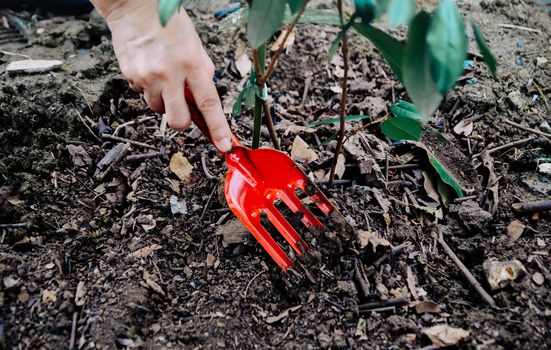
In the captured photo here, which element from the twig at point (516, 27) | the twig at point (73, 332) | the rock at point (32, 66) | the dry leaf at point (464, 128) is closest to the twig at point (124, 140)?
the rock at point (32, 66)

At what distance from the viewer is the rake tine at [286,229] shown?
1.32 meters

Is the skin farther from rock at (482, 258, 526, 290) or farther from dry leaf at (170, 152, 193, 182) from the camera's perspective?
rock at (482, 258, 526, 290)

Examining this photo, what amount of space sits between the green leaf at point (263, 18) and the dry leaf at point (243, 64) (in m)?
0.99

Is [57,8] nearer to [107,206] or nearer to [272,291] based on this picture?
[107,206]

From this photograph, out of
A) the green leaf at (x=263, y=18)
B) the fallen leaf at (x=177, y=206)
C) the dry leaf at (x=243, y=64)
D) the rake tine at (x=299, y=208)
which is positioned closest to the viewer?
the green leaf at (x=263, y=18)

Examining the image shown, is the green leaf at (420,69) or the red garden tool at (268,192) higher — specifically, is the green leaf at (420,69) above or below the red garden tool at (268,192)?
above

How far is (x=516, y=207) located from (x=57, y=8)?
212cm

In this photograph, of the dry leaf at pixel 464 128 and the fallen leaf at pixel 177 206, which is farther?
the dry leaf at pixel 464 128

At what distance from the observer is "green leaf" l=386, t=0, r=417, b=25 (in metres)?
0.79

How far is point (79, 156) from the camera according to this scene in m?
1.57

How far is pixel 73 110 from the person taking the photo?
1.65 m

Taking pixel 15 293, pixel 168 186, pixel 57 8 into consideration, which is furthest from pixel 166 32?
pixel 57 8

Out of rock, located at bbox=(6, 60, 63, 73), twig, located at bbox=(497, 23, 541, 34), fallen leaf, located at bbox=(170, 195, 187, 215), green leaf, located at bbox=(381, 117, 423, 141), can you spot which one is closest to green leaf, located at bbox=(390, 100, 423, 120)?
green leaf, located at bbox=(381, 117, 423, 141)

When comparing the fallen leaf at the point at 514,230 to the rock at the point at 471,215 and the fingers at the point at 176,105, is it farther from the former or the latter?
the fingers at the point at 176,105
